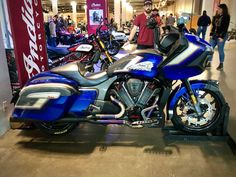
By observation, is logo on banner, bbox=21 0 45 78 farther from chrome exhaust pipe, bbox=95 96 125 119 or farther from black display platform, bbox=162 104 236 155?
black display platform, bbox=162 104 236 155

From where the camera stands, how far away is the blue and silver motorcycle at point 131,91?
7.91ft

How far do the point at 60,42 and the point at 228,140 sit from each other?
444 inches

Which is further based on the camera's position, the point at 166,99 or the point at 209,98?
the point at 209,98

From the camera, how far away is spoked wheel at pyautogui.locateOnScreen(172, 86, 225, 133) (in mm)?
2684

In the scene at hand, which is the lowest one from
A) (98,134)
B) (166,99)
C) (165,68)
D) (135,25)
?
(98,134)

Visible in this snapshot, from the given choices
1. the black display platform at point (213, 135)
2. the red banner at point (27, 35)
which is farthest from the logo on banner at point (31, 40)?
the black display platform at point (213, 135)

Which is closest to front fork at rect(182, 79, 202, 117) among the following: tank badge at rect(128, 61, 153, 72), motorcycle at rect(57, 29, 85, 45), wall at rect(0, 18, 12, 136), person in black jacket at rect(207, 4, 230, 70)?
tank badge at rect(128, 61, 153, 72)

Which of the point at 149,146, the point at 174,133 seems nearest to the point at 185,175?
the point at 149,146

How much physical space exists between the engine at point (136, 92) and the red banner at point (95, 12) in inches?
321

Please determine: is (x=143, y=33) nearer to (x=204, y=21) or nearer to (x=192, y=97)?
(x=192, y=97)

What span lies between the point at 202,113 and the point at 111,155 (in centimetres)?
113

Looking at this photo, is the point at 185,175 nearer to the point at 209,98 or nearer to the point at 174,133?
the point at 174,133

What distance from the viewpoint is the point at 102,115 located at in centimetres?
257

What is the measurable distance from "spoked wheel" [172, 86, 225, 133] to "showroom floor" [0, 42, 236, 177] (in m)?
0.17
